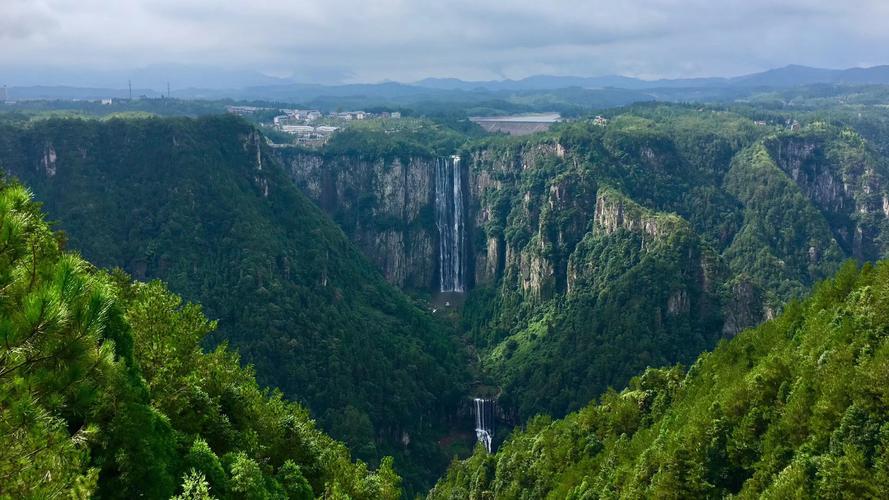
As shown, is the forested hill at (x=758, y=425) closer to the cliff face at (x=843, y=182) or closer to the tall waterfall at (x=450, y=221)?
the tall waterfall at (x=450, y=221)

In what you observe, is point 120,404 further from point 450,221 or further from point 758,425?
point 450,221

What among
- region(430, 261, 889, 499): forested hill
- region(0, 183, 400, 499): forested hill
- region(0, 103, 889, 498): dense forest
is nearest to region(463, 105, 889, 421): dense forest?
region(0, 103, 889, 498): dense forest

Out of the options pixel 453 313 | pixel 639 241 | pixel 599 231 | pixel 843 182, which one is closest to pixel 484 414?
pixel 639 241

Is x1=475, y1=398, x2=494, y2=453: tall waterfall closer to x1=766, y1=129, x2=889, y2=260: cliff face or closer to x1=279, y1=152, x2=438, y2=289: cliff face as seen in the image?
x1=279, y1=152, x2=438, y2=289: cliff face

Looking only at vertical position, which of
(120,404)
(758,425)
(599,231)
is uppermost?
(120,404)

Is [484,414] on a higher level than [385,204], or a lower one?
lower

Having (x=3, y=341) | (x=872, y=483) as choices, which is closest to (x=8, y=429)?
(x=3, y=341)
